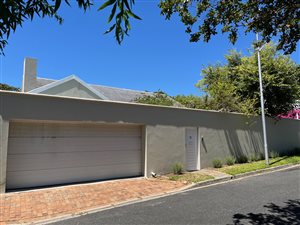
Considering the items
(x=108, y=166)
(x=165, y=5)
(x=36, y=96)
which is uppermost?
(x=165, y=5)

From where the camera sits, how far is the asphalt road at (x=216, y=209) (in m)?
5.72

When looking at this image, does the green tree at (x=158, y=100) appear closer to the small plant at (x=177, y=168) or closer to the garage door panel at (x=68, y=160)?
the small plant at (x=177, y=168)

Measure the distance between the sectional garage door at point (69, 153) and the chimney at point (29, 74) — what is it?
834cm

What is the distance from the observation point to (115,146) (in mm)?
10094

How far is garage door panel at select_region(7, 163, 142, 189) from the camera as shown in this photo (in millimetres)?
8102

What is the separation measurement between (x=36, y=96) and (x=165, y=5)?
4788 mm

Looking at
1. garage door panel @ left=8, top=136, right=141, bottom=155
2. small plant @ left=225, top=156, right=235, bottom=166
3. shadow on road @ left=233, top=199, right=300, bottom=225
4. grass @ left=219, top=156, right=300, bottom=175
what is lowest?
shadow on road @ left=233, top=199, right=300, bottom=225

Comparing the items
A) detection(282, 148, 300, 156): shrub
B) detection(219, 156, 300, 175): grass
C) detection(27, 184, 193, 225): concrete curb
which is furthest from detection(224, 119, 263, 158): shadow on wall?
detection(27, 184, 193, 225): concrete curb

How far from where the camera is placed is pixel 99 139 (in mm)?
9719

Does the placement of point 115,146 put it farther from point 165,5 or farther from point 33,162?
point 165,5

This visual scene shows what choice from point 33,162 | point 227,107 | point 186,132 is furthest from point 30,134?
point 227,107

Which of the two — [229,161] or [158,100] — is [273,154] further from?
[158,100]

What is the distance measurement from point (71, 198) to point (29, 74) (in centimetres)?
1103

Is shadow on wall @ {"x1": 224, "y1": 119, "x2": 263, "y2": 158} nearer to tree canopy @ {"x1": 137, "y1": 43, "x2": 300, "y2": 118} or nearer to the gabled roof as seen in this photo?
tree canopy @ {"x1": 137, "y1": 43, "x2": 300, "y2": 118}
